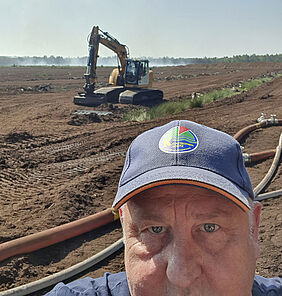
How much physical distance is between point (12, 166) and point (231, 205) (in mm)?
9457

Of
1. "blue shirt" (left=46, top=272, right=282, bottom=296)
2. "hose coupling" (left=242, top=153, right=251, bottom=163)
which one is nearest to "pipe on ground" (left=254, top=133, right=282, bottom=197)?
"hose coupling" (left=242, top=153, right=251, bottom=163)

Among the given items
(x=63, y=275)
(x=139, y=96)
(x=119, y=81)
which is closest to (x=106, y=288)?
(x=63, y=275)

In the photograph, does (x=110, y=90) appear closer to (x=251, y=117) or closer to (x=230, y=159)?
(x=251, y=117)

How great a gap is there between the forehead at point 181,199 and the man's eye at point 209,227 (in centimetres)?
6

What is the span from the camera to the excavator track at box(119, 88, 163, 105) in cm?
2265

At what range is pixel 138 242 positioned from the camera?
153 cm

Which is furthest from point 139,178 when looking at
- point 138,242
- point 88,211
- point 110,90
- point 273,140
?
point 110,90

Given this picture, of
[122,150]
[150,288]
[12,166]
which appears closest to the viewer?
[150,288]

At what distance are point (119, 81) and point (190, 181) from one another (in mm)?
24924

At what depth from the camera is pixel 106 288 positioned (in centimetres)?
188

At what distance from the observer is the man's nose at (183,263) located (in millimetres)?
1355

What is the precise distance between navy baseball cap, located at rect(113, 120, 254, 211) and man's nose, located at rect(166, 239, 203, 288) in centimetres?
24

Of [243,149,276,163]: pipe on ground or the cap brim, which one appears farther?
[243,149,276,163]: pipe on ground

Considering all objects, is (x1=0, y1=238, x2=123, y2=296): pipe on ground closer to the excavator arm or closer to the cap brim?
the cap brim
